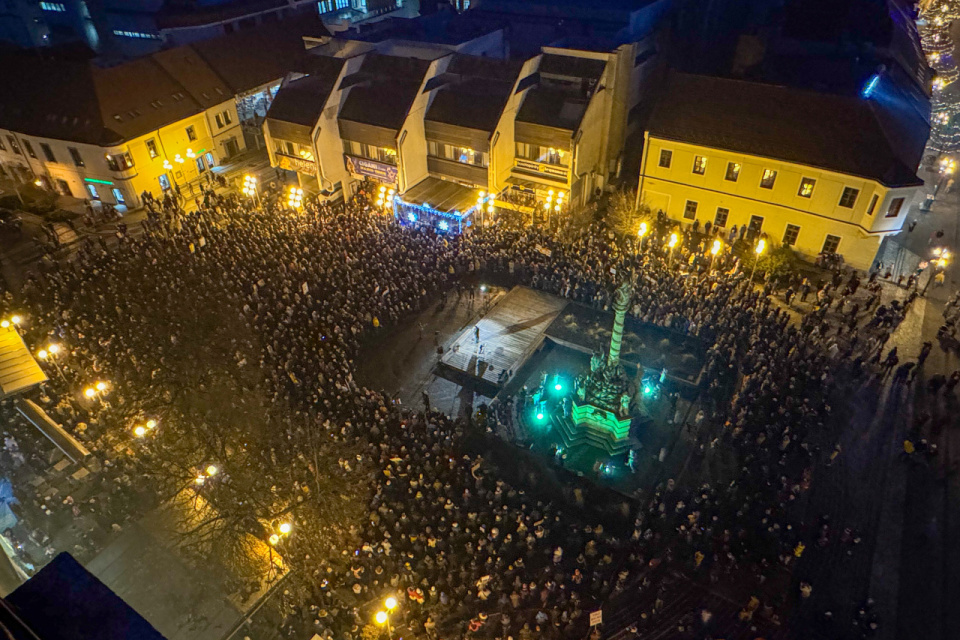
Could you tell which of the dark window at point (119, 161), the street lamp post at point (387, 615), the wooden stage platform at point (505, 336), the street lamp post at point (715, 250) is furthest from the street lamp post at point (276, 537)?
the dark window at point (119, 161)

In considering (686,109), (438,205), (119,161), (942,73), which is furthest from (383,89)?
(942,73)

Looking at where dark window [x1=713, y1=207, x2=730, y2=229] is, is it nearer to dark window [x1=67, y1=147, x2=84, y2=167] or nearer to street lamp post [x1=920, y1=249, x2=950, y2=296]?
street lamp post [x1=920, y1=249, x2=950, y2=296]

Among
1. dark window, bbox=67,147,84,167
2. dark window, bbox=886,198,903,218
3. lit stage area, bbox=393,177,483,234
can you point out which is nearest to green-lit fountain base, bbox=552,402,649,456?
lit stage area, bbox=393,177,483,234

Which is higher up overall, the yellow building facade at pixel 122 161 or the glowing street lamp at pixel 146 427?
the yellow building facade at pixel 122 161

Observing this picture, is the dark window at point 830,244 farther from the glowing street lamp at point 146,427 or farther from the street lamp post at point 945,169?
the glowing street lamp at point 146,427

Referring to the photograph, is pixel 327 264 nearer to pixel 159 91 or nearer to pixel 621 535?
pixel 621 535
